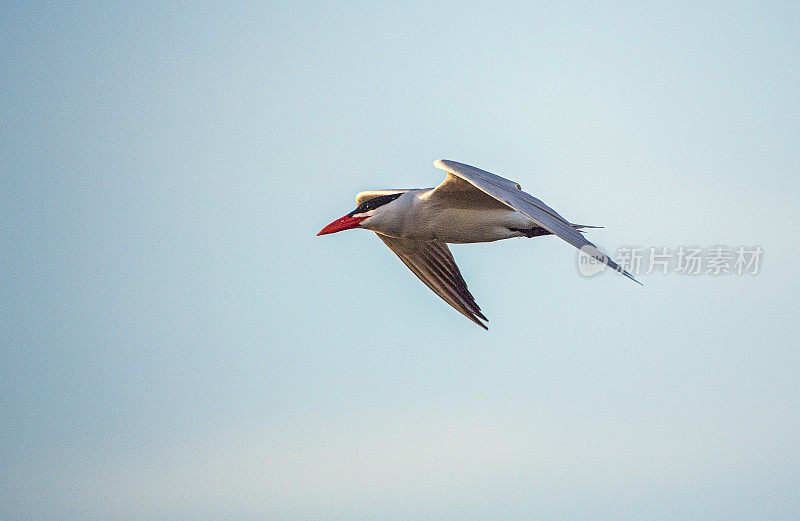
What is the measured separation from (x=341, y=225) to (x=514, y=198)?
3498mm

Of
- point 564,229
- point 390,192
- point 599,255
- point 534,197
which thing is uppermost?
point 390,192

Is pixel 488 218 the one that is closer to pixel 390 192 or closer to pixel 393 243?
pixel 390 192

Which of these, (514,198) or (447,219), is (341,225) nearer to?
(447,219)

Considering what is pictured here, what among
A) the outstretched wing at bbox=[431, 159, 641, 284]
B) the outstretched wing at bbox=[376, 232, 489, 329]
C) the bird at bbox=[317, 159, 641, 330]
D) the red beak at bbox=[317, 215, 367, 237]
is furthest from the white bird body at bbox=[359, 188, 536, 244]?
the outstretched wing at bbox=[376, 232, 489, 329]

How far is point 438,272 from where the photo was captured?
13922 millimetres

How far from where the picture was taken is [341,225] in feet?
41.7

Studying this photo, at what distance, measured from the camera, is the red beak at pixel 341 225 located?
12625mm

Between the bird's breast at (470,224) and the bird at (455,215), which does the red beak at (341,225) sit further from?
the bird's breast at (470,224)

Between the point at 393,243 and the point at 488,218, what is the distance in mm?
2692

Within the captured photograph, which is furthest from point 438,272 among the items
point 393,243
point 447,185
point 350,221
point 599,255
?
point 599,255

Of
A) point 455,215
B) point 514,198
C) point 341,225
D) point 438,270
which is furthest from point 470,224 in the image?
point 438,270

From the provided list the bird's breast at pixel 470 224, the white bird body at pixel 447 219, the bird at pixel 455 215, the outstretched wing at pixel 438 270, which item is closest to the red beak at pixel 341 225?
the bird at pixel 455 215

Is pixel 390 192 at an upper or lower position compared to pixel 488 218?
upper

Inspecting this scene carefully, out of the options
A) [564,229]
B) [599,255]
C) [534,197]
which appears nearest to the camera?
[599,255]
